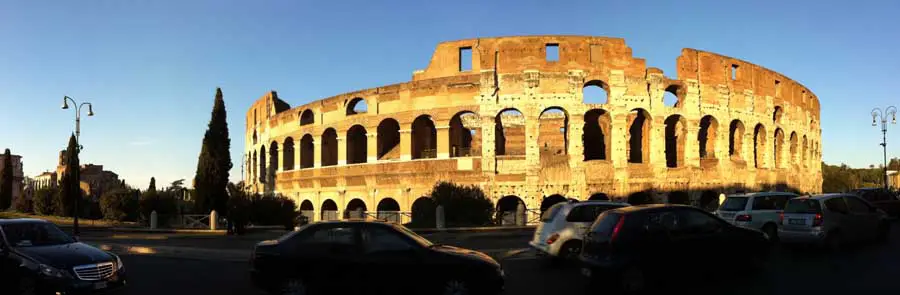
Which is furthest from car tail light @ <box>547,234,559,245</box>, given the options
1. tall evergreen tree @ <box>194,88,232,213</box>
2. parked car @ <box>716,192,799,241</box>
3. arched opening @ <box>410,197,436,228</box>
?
tall evergreen tree @ <box>194,88,232,213</box>

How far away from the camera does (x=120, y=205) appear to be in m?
38.3

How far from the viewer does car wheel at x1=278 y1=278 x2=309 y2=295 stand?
8.99 m

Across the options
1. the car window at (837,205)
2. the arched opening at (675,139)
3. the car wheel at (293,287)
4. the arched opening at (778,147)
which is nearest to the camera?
A: the car wheel at (293,287)

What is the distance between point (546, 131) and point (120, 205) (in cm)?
2844

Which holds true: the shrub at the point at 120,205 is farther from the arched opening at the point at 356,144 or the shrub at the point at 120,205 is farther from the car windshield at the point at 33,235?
the car windshield at the point at 33,235

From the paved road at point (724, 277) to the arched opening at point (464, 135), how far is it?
2178cm

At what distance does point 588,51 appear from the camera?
107 feet

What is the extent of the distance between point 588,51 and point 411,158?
11.4 meters

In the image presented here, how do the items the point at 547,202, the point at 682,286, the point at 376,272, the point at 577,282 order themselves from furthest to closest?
the point at 547,202 < the point at 577,282 < the point at 682,286 < the point at 376,272

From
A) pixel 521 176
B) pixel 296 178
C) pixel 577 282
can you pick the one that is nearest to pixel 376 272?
pixel 577 282

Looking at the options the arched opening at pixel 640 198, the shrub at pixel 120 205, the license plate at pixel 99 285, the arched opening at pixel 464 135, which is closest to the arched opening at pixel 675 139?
the arched opening at pixel 640 198

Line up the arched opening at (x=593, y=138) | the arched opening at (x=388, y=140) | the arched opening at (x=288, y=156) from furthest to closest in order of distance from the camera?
1. the arched opening at (x=288, y=156)
2. the arched opening at (x=593, y=138)
3. the arched opening at (x=388, y=140)

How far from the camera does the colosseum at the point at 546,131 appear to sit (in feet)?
105

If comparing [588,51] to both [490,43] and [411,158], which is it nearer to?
[490,43]
